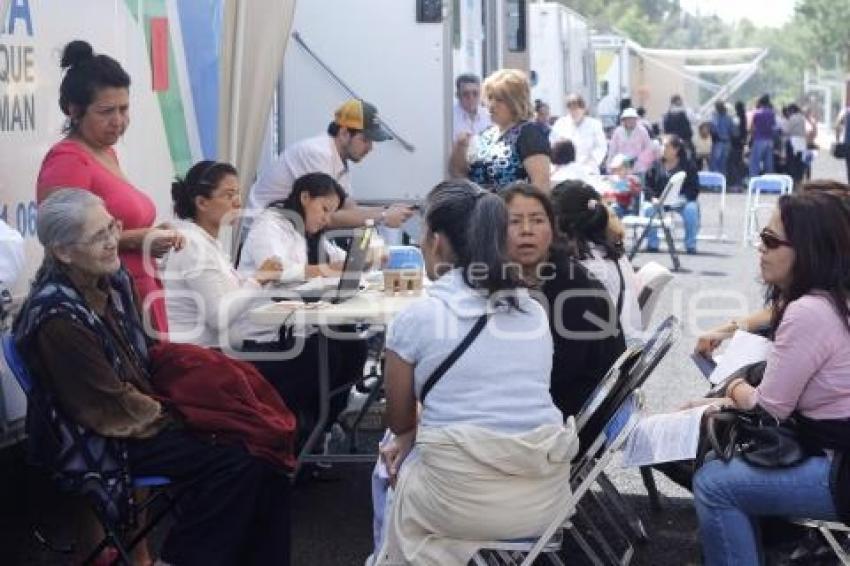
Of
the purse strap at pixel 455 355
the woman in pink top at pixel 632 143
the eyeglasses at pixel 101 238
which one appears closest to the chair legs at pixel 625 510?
the purse strap at pixel 455 355

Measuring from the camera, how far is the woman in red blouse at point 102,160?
4820 mm

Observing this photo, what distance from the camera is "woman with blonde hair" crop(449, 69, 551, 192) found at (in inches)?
265

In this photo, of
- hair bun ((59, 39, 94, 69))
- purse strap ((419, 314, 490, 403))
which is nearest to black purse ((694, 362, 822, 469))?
purse strap ((419, 314, 490, 403))

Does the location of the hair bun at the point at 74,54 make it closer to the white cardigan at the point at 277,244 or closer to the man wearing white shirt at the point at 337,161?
the white cardigan at the point at 277,244

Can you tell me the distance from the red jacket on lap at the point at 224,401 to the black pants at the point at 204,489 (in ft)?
0.17

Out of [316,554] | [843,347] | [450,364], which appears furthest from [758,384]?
[316,554]

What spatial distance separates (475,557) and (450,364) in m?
0.48

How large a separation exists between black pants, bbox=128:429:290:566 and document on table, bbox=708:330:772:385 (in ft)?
4.72

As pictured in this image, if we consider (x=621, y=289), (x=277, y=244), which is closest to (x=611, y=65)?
(x=277, y=244)

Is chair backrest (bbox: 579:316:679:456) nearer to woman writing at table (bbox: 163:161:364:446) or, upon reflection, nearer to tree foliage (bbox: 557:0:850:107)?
woman writing at table (bbox: 163:161:364:446)

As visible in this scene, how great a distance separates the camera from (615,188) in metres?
13.6

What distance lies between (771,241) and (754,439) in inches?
21.5

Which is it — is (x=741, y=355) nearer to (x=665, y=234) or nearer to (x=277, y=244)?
(x=277, y=244)

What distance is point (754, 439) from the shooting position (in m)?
4.06
